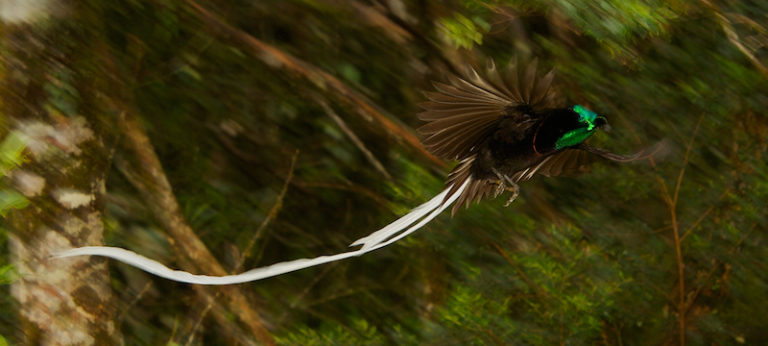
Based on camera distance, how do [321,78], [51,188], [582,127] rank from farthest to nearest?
1. [321,78]
2. [51,188]
3. [582,127]

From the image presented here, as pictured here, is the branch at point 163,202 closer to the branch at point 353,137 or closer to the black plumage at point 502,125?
the branch at point 353,137

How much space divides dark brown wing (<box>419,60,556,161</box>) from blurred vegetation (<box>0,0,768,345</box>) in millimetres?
457

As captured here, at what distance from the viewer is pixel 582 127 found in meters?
0.69

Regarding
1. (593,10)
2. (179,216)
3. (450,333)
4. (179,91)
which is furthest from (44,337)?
(593,10)

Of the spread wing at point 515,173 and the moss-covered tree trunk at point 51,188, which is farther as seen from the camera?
the moss-covered tree trunk at point 51,188

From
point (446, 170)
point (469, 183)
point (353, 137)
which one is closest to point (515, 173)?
point (469, 183)

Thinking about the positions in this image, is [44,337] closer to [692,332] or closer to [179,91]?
[179,91]

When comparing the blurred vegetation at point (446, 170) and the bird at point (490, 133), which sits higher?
the bird at point (490, 133)

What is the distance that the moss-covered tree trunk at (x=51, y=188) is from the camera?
1.09 metres

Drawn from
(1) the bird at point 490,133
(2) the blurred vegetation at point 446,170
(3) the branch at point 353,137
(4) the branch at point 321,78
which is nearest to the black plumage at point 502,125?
(1) the bird at point 490,133

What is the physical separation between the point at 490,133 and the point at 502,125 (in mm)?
22

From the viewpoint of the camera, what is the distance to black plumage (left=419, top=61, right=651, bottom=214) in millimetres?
679

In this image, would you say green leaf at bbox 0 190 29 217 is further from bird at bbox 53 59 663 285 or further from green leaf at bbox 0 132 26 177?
bird at bbox 53 59 663 285

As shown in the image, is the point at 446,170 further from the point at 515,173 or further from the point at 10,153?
the point at 10,153
